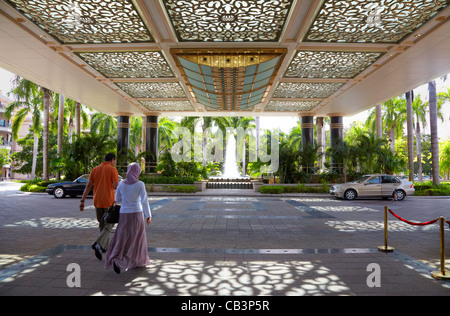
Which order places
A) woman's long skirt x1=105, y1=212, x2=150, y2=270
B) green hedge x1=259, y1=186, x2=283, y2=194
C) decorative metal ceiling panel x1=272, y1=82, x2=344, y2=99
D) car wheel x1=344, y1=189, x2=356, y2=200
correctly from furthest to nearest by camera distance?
green hedge x1=259, y1=186, x2=283, y2=194, car wheel x1=344, y1=189, x2=356, y2=200, decorative metal ceiling panel x1=272, y1=82, x2=344, y2=99, woman's long skirt x1=105, y1=212, x2=150, y2=270

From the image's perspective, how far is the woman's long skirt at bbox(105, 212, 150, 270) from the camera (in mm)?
Answer: 4375

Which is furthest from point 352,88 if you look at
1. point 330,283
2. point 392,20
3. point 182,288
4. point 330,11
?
point 182,288

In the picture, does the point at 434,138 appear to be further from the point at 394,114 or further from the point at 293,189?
the point at 293,189

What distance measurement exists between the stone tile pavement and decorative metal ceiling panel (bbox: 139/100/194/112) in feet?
41.0

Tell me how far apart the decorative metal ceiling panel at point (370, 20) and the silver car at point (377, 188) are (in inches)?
323

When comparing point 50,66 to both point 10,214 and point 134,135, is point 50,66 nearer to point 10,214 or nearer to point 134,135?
point 10,214

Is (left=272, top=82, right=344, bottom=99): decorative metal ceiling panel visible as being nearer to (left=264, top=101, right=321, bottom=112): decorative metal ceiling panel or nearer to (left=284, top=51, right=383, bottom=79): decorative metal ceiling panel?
(left=284, top=51, right=383, bottom=79): decorative metal ceiling panel

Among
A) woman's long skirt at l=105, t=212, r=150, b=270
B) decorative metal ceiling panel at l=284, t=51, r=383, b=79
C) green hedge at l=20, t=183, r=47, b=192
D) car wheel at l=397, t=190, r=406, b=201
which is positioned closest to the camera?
woman's long skirt at l=105, t=212, r=150, b=270

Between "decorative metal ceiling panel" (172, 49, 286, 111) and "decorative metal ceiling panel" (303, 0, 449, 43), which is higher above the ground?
"decorative metal ceiling panel" (303, 0, 449, 43)

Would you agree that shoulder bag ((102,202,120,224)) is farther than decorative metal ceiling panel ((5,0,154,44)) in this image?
No

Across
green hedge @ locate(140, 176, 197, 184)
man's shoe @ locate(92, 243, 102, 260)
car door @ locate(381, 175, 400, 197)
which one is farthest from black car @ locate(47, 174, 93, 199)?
car door @ locate(381, 175, 400, 197)

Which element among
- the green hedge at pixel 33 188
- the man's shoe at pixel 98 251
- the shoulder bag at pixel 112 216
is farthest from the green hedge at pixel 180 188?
the shoulder bag at pixel 112 216

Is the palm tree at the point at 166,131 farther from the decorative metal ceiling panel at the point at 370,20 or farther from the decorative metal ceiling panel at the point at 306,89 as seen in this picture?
the decorative metal ceiling panel at the point at 370,20
